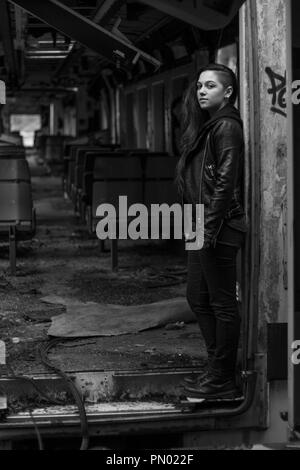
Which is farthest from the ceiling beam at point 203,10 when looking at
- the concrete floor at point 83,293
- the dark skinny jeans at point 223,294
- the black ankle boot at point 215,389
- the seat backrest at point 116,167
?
the seat backrest at point 116,167

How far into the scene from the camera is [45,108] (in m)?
47.8

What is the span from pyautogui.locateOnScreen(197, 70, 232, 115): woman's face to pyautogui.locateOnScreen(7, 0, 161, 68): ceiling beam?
150 centimetres

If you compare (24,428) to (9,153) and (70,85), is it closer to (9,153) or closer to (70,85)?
(9,153)

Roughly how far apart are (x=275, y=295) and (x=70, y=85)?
19.7 metres

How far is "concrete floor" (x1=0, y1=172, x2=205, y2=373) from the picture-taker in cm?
527

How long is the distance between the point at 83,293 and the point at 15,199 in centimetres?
177

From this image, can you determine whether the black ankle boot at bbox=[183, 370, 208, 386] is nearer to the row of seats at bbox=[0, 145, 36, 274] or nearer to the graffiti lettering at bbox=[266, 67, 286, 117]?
the graffiti lettering at bbox=[266, 67, 286, 117]

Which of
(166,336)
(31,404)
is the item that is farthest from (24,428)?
(166,336)

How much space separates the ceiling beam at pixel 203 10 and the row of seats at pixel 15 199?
525cm

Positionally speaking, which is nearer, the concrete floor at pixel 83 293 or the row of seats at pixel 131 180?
the concrete floor at pixel 83 293

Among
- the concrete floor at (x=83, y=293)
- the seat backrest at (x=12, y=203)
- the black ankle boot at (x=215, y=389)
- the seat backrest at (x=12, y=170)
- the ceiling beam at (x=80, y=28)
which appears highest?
the ceiling beam at (x=80, y=28)

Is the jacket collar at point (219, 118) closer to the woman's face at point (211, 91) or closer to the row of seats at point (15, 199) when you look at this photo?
the woman's face at point (211, 91)

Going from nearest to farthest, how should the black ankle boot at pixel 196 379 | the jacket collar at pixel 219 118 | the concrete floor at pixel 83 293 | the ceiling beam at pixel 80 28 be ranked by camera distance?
the jacket collar at pixel 219 118
the black ankle boot at pixel 196 379
the concrete floor at pixel 83 293
the ceiling beam at pixel 80 28

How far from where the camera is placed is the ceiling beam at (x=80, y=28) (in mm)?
5562
